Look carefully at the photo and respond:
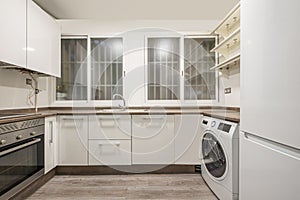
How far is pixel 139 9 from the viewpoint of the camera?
3783 mm

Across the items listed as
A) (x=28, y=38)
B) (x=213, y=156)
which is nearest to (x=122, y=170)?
(x=213, y=156)

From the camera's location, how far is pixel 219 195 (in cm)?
270

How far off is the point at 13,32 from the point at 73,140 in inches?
65.5

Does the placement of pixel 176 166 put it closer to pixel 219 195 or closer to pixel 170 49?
pixel 219 195

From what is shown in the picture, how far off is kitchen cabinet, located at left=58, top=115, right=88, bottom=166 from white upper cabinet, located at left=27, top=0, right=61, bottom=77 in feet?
2.26

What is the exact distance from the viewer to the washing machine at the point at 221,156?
2334 millimetres

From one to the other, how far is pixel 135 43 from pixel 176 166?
6.57ft

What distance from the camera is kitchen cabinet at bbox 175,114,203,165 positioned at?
12.2 ft

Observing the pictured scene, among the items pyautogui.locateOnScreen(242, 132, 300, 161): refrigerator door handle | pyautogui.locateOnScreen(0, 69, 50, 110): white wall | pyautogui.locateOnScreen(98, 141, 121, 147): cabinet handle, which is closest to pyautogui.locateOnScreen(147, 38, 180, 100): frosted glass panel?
pyautogui.locateOnScreen(98, 141, 121, 147): cabinet handle

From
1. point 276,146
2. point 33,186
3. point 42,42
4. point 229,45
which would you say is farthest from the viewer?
point 229,45

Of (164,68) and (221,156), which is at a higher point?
(164,68)

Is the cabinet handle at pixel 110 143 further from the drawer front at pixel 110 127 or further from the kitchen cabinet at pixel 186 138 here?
the kitchen cabinet at pixel 186 138

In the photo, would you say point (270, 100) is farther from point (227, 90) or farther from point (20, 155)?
point (227, 90)

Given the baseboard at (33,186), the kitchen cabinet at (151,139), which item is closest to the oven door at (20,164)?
the baseboard at (33,186)
